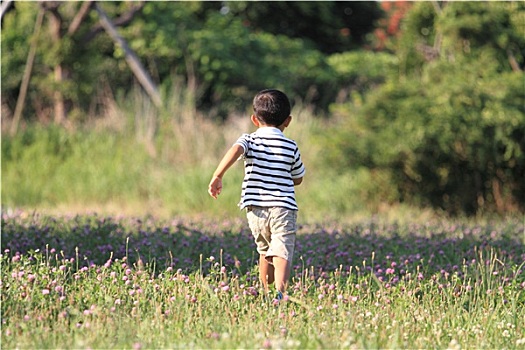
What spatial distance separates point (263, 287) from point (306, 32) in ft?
78.2

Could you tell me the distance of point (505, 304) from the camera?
5.32 m

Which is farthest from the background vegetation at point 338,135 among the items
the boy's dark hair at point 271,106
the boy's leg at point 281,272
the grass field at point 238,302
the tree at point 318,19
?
the tree at point 318,19

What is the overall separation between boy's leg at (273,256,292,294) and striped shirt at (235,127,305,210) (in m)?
0.36

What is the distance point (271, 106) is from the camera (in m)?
5.52

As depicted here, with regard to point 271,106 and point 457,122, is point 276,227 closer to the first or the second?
point 271,106

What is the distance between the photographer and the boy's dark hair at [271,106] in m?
5.52

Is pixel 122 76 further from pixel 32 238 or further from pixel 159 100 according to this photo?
pixel 32 238

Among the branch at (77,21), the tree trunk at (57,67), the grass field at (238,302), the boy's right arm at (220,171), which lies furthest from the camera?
the branch at (77,21)

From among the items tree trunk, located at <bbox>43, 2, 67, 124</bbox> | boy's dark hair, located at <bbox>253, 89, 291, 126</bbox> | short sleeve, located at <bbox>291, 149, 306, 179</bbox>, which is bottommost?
short sleeve, located at <bbox>291, 149, 306, 179</bbox>

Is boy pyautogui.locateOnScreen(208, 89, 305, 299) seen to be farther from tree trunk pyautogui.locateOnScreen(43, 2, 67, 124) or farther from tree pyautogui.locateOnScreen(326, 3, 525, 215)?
tree trunk pyautogui.locateOnScreen(43, 2, 67, 124)

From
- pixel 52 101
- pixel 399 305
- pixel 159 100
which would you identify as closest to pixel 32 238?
pixel 399 305

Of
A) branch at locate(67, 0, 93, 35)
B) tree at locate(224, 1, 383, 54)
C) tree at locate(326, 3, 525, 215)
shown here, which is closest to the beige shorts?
tree at locate(326, 3, 525, 215)

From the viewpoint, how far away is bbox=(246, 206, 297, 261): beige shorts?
539cm

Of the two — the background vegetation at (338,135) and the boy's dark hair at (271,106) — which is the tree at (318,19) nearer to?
the background vegetation at (338,135)
